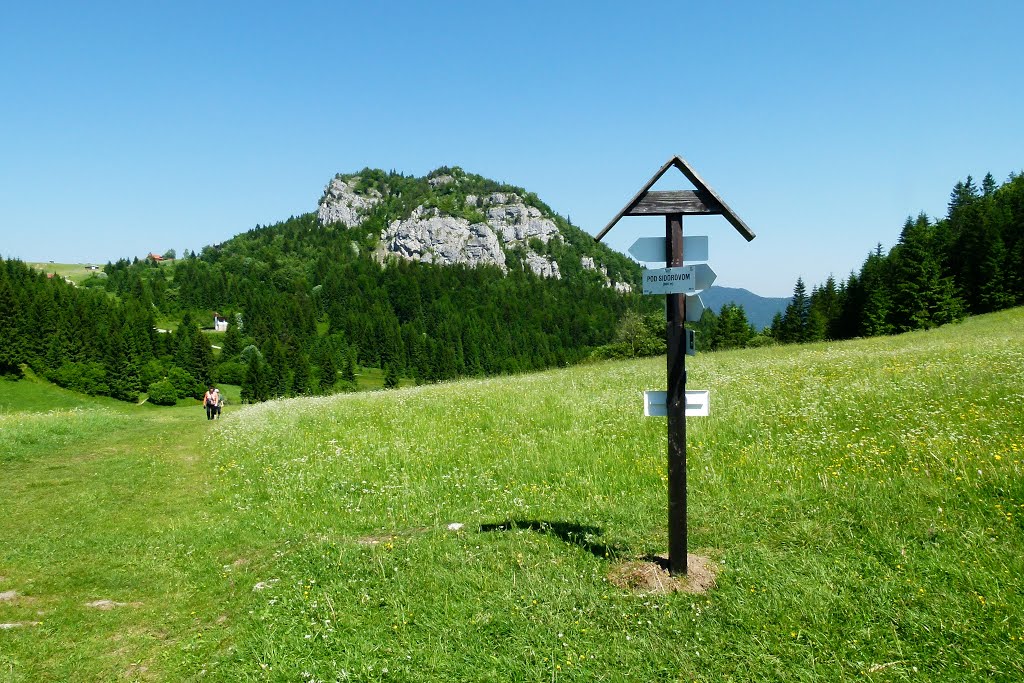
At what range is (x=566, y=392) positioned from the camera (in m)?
19.0

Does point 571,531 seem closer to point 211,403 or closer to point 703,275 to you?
point 703,275

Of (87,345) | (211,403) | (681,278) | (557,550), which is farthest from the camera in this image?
(87,345)

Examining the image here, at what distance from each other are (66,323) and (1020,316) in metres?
141

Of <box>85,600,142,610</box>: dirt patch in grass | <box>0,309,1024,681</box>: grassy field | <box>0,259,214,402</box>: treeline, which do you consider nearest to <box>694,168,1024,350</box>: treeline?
<box>0,309,1024,681</box>: grassy field

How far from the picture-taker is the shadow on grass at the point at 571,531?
24.9 feet

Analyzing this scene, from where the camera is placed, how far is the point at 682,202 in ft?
22.0

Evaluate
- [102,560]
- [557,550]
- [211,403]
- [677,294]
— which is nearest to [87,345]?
[211,403]

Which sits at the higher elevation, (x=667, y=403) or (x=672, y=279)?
(x=672, y=279)

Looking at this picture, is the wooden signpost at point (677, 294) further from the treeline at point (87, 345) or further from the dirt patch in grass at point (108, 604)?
the treeline at point (87, 345)

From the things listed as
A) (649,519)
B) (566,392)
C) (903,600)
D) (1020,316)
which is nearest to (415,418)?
(566,392)

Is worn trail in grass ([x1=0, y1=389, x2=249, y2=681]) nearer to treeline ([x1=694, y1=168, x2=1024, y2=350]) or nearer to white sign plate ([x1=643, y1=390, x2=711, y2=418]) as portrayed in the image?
white sign plate ([x1=643, y1=390, x2=711, y2=418])

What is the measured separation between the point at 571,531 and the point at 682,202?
4787 millimetres

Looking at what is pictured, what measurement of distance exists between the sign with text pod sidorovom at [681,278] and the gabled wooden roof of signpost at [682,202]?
0.66 metres

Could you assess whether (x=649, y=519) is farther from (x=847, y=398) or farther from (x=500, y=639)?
(x=847, y=398)
